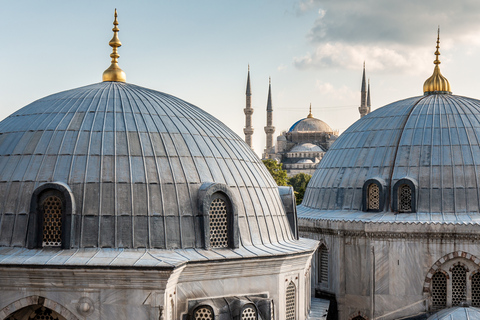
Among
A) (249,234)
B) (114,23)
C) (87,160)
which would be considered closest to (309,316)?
(249,234)

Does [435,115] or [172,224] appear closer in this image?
[172,224]

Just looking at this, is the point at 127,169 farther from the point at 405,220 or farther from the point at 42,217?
the point at 405,220

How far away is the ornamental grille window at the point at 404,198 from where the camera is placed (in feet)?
79.1

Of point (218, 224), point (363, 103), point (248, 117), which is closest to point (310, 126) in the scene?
point (363, 103)

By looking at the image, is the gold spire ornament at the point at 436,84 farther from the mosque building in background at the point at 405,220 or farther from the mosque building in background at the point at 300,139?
the mosque building in background at the point at 300,139

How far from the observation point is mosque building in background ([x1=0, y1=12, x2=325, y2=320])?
14.3m

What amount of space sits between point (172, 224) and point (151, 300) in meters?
1.99

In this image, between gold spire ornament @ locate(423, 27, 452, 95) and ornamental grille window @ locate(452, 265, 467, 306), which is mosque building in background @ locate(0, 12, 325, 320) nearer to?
ornamental grille window @ locate(452, 265, 467, 306)

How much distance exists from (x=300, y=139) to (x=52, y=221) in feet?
312

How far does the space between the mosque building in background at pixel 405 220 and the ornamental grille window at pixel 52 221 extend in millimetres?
11874

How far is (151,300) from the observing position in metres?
14.3

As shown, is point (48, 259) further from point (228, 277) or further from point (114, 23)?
point (114, 23)

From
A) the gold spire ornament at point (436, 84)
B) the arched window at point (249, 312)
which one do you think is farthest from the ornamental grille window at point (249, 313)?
the gold spire ornament at point (436, 84)

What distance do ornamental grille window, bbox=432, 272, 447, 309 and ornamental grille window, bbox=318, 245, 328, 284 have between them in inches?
158
